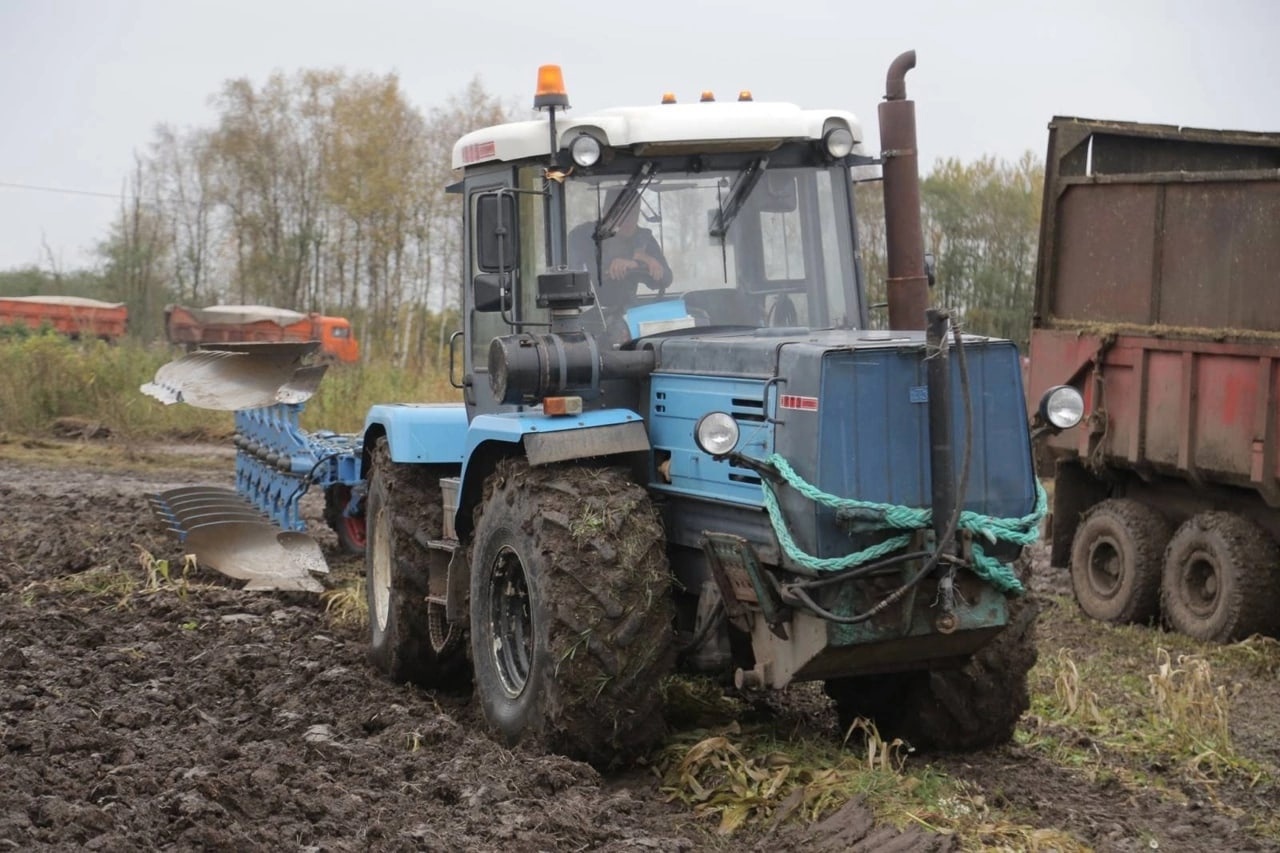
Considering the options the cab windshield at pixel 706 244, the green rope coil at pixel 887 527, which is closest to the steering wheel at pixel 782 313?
the cab windshield at pixel 706 244

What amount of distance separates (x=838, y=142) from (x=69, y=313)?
31.9 m

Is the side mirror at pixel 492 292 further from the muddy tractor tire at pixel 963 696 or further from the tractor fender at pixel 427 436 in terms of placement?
the muddy tractor tire at pixel 963 696

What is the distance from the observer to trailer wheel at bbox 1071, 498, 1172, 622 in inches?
400

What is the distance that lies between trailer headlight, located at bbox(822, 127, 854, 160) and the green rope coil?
1.74m

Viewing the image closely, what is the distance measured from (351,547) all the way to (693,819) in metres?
6.86

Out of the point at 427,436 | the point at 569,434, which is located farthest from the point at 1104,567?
the point at 569,434

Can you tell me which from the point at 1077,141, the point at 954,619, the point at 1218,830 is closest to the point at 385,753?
the point at 954,619

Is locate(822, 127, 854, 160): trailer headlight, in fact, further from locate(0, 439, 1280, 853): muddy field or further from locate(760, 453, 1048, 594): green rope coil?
locate(0, 439, 1280, 853): muddy field

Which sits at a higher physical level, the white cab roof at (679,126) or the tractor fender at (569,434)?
the white cab roof at (679,126)

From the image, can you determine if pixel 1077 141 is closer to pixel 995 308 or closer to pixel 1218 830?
pixel 1218 830

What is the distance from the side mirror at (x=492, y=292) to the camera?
6.71 m

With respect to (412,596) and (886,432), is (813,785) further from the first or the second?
(412,596)

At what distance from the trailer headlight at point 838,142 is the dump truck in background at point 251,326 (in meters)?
26.0

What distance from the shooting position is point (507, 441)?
6.30m
